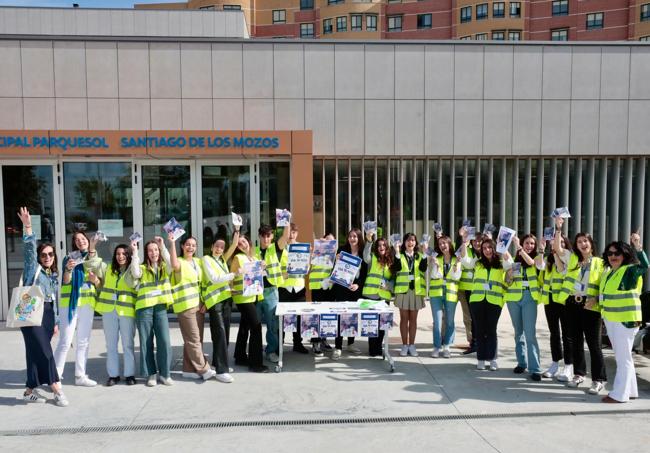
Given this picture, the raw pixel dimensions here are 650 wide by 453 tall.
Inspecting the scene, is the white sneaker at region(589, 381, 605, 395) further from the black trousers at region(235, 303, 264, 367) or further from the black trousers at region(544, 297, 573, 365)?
the black trousers at region(235, 303, 264, 367)

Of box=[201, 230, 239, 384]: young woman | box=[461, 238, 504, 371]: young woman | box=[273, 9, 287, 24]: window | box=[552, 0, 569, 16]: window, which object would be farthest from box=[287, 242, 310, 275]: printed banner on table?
box=[552, 0, 569, 16]: window

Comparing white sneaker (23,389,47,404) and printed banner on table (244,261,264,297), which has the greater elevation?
printed banner on table (244,261,264,297)

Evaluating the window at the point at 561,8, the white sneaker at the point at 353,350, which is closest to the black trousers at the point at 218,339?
the white sneaker at the point at 353,350

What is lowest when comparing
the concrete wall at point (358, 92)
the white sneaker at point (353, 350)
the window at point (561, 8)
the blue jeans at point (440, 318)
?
the white sneaker at point (353, 350)

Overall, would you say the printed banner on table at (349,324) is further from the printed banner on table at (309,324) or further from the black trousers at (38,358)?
the black trousers at (38,358)

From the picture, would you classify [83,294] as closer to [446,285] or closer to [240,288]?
[240,288]

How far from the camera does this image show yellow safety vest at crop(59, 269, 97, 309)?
21.1ft

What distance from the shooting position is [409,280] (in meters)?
7.52

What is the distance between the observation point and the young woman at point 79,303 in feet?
21.0

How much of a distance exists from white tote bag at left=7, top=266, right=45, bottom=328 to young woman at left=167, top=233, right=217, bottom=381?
1.48 m

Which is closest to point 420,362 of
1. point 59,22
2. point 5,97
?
point 5,97

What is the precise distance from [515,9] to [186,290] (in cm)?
4749

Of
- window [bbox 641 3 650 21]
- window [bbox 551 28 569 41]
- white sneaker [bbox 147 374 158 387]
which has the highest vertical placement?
window [bbox 641 3 650 21]

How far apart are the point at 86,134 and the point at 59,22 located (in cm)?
2351
